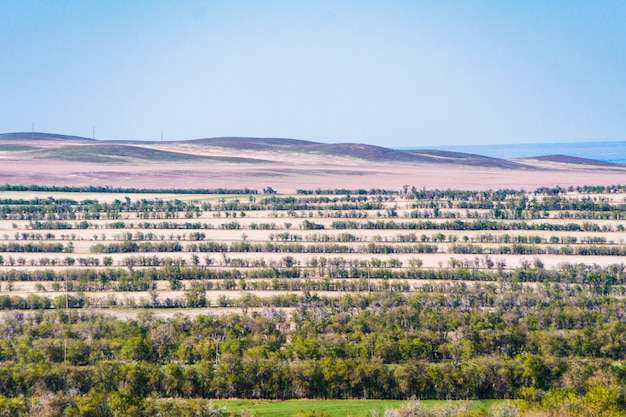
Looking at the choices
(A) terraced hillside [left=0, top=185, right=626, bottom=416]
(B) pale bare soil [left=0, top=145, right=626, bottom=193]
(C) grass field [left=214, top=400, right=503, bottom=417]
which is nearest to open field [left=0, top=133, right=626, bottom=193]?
(B) pale bare soil [left=0, top=145, right=626, bottom=193]

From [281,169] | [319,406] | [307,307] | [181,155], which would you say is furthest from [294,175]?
[319,406]

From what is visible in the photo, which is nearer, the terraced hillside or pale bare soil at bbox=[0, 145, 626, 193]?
the terraced hillside

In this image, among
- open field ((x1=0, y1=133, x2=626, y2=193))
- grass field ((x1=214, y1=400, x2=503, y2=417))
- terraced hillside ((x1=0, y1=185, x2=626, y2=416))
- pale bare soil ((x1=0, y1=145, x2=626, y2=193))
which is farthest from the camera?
open field ((x1=0, y1=133, x2=626, y2=193))

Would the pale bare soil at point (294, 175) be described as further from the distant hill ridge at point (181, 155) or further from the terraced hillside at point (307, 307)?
the terraced hillside at point (307, 307)

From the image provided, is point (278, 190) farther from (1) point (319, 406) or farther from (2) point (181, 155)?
(1) point (319, 406)

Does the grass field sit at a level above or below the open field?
below

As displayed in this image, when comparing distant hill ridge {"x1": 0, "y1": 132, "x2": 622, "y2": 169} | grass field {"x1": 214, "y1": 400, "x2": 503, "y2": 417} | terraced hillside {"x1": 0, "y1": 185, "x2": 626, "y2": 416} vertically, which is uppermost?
distant hill ridge {"x1": 0, "y1": 132, "x2": 622, "y2": 169}

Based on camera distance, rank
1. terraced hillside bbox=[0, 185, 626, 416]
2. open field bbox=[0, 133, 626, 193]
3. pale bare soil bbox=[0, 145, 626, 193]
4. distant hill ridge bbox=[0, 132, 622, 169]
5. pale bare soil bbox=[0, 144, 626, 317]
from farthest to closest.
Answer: distant hill ridge bbox=[0, 132, 622, 169] < open field bbox=[0, 133, 626, 193] < pale bare soil bbox=[0, 145, 626, 193] < pale bare soil bbox=[0, 144, 626, 317] < terraced hillside bbox=[0, 185, 626, 416]

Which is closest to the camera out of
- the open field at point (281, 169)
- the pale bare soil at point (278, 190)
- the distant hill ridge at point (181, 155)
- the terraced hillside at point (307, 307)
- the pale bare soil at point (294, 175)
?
the terraced hillside at point (307, 307)

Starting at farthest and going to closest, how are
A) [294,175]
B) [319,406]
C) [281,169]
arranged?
[281,169], [294,175], [319,406]

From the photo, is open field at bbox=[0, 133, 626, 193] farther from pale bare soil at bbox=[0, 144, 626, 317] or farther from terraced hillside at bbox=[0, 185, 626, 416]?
terraced hillside at bbox=[0, 185, 626, 416]

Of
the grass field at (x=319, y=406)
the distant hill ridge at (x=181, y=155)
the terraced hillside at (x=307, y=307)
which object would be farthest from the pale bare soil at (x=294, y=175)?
the grass field at (x=319, y=406)

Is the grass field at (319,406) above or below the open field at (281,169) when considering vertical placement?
below
